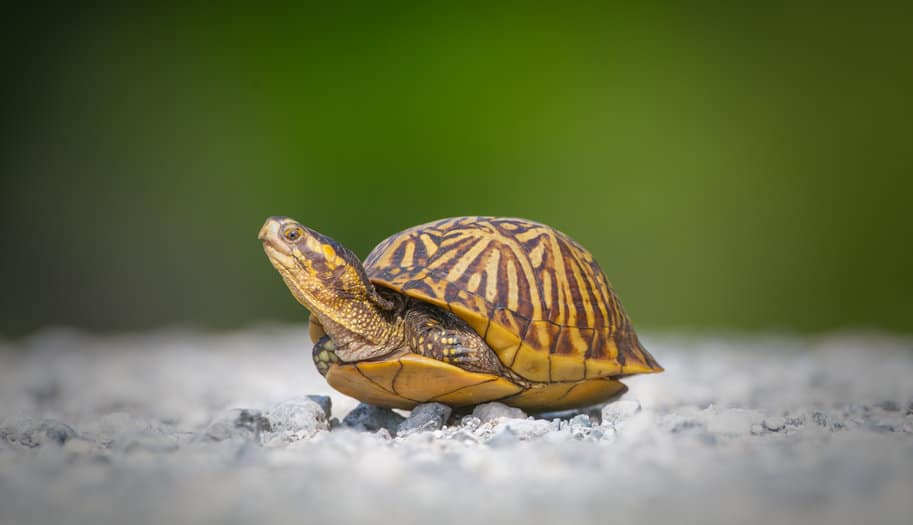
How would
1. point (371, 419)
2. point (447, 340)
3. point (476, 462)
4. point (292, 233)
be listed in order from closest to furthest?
point (476, 462) < point (447, 340) < point (292, 233) < point (371, 419)

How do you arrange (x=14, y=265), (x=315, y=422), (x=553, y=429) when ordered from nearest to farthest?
(x=553, y=429) → (x=315, y=422) → (x=14, y=265)

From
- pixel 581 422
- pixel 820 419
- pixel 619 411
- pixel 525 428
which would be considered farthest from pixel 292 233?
pixel 820 419

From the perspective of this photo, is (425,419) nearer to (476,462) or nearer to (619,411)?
(619,411)

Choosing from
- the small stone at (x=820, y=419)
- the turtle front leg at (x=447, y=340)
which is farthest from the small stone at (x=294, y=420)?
the small stone at (x=820, y=419)

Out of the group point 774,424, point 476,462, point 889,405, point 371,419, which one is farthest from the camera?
point 371,419

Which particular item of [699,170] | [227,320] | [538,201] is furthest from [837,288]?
[227,320]

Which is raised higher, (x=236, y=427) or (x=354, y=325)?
(x=354, y=325)

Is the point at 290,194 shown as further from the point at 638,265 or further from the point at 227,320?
the point at 638,265
